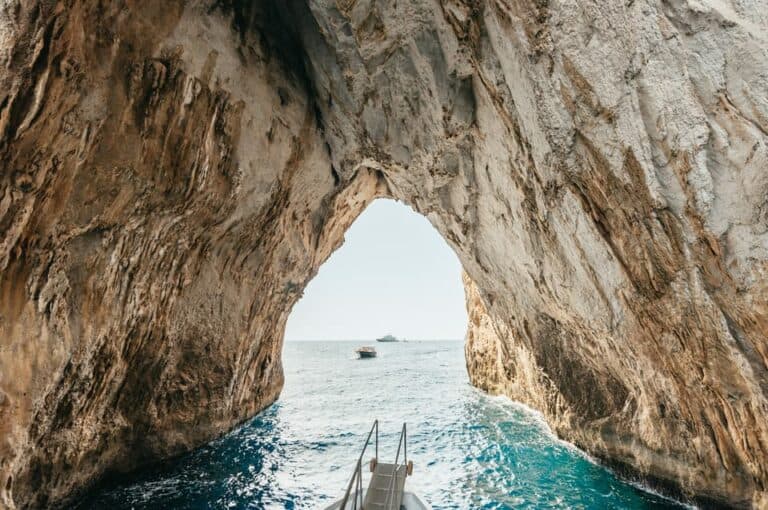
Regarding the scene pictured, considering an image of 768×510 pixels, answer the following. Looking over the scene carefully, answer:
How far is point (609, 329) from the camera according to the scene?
953 centimetres

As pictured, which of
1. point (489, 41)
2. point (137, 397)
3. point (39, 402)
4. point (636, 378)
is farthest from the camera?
point (137, 397)

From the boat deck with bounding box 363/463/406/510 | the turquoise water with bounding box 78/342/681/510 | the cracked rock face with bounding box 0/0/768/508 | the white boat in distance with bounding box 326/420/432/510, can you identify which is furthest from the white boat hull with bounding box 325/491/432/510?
the cracked rock face with bounding box 0/0/768/508

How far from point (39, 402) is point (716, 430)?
1377 centimetres

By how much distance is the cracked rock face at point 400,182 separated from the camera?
6.41 meters

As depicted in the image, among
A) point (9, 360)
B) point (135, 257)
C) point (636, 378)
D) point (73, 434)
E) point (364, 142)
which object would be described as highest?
point (364, 142)

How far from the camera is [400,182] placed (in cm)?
1486

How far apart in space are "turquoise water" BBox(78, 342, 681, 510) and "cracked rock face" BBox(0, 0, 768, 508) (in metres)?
1.06

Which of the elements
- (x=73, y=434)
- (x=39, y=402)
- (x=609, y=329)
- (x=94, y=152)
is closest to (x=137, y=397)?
(x=73, y=434)

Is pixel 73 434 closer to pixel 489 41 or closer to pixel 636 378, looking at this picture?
pixel 489 41

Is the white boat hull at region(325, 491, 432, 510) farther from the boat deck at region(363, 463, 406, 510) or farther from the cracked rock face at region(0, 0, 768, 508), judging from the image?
the cracked rock face at region(0, 0, 768, 508)

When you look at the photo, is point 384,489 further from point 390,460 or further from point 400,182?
point 400,182

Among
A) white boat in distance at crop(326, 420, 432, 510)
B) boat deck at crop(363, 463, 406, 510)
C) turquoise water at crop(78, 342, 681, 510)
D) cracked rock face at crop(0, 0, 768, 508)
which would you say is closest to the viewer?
cracked rock face at crop(0, 0, 768, 508)

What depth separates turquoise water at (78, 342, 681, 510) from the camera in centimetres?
969

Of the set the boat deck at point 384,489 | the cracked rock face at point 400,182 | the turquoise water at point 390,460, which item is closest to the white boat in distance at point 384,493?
the boat deck at point 384,489
